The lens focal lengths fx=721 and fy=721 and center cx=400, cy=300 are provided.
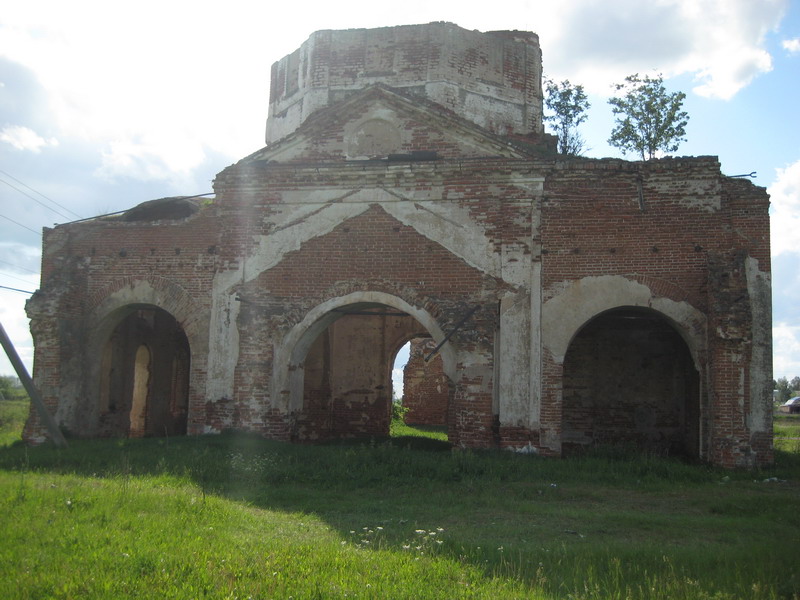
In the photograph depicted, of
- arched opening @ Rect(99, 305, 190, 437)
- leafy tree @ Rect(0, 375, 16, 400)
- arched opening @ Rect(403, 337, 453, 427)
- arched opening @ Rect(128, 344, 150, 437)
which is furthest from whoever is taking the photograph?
leafy tree @ Rect(0, 375, 16, 400)

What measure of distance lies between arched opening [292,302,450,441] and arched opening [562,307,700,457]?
4110 mm

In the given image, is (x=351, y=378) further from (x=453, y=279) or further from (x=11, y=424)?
(x=11, y=424)

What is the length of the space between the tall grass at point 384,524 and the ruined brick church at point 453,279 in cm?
147

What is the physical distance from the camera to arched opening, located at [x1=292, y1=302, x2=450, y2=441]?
16.7 meters

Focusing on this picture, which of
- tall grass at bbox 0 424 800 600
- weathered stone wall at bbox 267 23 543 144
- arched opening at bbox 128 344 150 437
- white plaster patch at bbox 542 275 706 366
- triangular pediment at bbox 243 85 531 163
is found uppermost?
weathered stone wall at bbox 267 23 543 144

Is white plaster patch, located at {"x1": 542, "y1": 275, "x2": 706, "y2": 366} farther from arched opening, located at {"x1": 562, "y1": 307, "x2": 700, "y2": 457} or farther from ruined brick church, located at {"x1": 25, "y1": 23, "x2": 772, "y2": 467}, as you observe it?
arched opening, located at {"x1": 562, "y1": 307, "x2": 700, "y2": 457}

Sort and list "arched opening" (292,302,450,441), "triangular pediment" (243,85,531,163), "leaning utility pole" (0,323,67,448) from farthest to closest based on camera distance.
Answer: "arched opening" (292,302,450,441)
"triangular pediment" (243,85,531,163)
"leaning utility pole" (0,323,67,448)

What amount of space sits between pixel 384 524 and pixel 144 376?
11.8 meters

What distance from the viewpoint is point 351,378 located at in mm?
17219

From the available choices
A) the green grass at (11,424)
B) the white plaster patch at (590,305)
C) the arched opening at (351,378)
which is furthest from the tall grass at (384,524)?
the arched opening at (351,378)

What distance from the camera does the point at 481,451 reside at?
11.9m

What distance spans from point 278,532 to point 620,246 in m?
7.93

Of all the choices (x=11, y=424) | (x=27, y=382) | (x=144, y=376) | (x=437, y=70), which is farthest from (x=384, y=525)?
(x=11, y=424)

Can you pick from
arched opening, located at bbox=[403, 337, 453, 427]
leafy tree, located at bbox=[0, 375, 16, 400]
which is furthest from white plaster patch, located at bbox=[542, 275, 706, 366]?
leafy tree, located at bbox=[0, 375, 16, 400]
